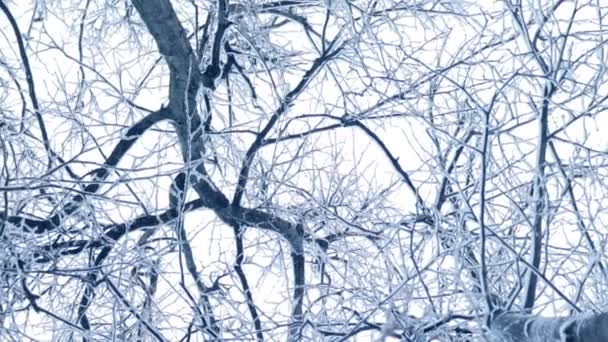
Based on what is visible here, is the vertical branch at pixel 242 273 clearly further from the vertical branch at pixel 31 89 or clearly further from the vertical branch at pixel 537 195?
the vertical branch at pixel 537 195

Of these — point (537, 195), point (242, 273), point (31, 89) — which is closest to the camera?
point (537, 195)

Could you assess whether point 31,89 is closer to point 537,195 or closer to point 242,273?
point 242,273

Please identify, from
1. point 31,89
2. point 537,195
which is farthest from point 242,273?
point 537,195

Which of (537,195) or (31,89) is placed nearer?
(537,195)

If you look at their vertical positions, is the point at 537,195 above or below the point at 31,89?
below

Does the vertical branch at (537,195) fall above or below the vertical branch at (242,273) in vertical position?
below

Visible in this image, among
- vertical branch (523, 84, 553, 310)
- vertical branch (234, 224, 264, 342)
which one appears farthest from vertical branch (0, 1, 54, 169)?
vertical branch (523, 84, 553, 310)

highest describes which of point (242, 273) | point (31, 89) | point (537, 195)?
point (31, 89)

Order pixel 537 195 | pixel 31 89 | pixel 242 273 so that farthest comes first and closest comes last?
pixel 242 273 → pixel 31 89 → pixel 537 195

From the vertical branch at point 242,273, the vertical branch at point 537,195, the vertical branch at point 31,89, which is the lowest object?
the vertical branch at point 537,195

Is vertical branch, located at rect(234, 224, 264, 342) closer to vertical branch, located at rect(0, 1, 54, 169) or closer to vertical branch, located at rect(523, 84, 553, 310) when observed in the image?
vertical branch, located at rect(0, 1, 54, 169)

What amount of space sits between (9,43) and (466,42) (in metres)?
2.60

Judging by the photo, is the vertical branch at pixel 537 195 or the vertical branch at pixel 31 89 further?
the vertical branch at pixel 31 89

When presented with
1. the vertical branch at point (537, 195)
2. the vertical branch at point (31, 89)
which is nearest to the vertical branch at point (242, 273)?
the vertical branch at point (31, 89)
